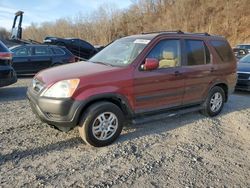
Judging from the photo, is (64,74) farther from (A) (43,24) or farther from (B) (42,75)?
(A) (43,24)

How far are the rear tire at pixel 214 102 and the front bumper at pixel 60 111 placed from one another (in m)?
3.06

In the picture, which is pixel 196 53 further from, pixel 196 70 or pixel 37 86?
pixel 37 86

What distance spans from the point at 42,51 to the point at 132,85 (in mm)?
9008

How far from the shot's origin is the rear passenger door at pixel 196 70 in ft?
19.0

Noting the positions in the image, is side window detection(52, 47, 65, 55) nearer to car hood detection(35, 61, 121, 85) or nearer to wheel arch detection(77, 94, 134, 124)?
car hood detection(35, 61, 121, 85)

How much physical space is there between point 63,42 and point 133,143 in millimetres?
13774

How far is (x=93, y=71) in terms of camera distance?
471 cm

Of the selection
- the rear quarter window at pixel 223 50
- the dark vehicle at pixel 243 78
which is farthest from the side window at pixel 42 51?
the rear quarter window at pixel 223 50

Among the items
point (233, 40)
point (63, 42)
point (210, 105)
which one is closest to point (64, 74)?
point (210, 105)

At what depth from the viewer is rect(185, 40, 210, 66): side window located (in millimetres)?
5820

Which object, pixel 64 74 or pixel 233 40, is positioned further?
pixel 233 40

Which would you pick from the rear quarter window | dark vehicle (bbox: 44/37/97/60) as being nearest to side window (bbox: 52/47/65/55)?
dark vehicle (bbox: 44/37/97/60)

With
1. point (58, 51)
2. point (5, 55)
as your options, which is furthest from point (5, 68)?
point (58, 51)

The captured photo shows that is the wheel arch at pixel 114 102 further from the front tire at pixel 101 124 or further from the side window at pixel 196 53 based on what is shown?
the side window at pixel 196 53
